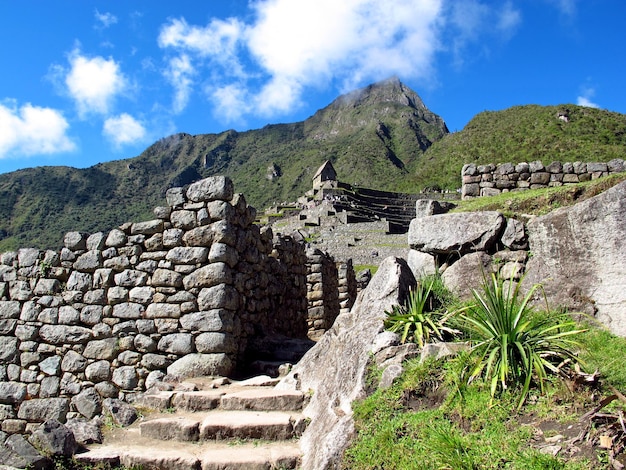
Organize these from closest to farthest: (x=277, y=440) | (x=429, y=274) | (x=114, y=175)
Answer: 1. (x=277, y=440)
2. (x=429, y=274)
3. (x=114, y=175)

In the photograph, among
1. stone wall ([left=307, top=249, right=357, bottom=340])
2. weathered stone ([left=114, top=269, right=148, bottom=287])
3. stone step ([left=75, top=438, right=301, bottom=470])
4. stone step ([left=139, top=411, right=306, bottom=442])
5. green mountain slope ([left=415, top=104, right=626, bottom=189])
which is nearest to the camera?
stone step ([left=75, top=438, right=301, bottom=470])

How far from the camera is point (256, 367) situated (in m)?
7.38

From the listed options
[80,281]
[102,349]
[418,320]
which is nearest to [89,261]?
[80,281]

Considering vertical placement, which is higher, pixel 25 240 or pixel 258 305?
pixel 25 240

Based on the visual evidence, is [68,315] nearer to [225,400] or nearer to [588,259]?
[225,400]

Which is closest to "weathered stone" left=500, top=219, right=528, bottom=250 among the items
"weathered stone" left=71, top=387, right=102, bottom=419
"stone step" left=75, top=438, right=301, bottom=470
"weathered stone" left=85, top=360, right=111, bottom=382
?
"stone step" left=75, top=438, right=301, bottom=470

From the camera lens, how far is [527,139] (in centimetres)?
6988

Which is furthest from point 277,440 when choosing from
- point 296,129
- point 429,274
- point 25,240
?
point 296,129

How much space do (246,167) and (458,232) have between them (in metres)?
132

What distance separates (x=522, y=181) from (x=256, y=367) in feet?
21.9

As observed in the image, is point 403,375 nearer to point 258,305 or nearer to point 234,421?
point 234,421

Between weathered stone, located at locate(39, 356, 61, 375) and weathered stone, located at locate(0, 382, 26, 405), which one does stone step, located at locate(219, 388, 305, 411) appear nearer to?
weathered stone, located at locate(39, 356, 61, 375)

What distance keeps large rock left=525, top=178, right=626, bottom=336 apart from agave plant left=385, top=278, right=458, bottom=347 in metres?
1.42

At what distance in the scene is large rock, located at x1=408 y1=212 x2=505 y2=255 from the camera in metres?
6.64
